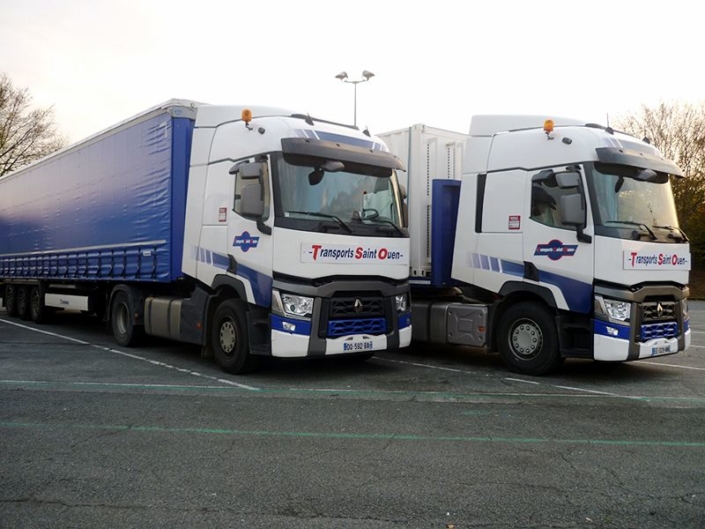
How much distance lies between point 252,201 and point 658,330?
215 inches

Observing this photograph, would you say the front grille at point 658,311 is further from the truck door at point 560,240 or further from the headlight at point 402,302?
the headlight at point 402,302

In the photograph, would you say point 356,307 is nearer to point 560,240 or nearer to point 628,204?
point 560,240

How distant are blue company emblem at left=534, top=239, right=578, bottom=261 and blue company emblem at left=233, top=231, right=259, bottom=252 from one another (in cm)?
372

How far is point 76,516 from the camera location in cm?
411

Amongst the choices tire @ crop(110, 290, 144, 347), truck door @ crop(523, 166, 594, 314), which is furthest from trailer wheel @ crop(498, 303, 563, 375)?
tire @ crop(110, 290, 144, 347)

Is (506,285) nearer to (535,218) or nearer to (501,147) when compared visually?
(535,218)

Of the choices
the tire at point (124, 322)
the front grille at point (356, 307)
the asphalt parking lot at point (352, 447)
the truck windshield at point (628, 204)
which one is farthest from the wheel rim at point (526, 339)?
the tire at point (124, 322)

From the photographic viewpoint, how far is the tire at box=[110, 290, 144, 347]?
11.8m

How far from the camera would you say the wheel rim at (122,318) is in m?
12.1

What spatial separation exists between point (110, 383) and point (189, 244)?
242 centimetres

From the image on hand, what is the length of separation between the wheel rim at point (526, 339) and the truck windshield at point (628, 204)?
160cm

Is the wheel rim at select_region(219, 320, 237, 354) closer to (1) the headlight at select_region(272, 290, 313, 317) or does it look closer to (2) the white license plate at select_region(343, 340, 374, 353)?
(1) the headlight at select_region(272, 290, 313, 317)

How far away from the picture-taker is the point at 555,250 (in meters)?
8.83

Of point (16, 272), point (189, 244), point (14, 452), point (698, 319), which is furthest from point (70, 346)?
point (698, 319)
